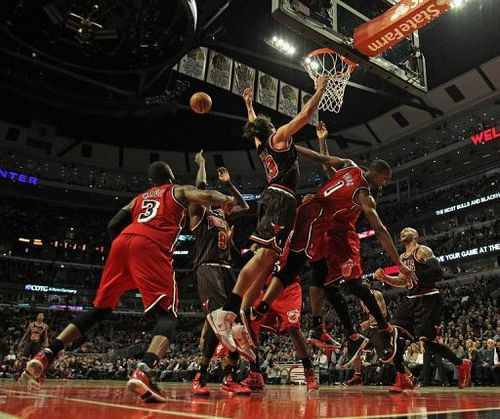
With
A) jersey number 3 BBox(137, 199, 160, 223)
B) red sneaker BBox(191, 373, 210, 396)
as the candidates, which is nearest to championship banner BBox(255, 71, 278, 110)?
red sneaker BBox(191, 373, 210, 396)

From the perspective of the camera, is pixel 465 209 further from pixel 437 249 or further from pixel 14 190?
pixel 14 190

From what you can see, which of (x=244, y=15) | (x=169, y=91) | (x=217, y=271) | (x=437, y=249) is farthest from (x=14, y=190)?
(x=217, y=271)

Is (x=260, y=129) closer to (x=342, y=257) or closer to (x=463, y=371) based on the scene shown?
(x=342, y=257)

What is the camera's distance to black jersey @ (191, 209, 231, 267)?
538 centimetres

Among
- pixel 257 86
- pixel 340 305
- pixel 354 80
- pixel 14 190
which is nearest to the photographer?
pixel 340 305

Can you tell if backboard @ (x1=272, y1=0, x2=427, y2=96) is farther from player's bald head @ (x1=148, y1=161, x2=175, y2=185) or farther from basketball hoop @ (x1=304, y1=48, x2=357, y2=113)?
player's bald head @ (x1=148, y1=161, x2=175, y2=185)

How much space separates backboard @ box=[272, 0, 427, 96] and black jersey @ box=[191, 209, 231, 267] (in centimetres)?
417

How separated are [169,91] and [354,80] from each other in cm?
919

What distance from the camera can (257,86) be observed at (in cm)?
1872

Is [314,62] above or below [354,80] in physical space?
below

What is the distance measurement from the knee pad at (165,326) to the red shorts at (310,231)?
1.56 metres

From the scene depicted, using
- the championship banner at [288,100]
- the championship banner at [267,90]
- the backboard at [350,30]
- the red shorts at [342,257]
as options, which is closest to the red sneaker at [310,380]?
the red shorts at [342,257]

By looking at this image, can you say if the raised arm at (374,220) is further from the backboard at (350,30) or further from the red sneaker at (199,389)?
the backboard at (350,30)

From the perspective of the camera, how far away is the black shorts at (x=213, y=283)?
16.8 feet
